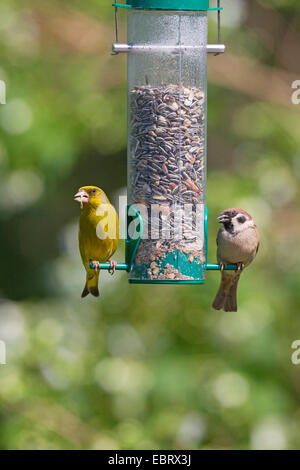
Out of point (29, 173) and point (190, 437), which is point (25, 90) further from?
point (190, 437)

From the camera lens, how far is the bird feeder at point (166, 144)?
5785 millimetres

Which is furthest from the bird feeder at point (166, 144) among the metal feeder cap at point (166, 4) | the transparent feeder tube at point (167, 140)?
the metal feeder cap at point (166, 4)

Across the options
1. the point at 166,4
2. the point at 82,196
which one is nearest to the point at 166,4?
the point at 166,4

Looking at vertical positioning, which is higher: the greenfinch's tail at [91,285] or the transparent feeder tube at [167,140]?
the transparent feeder tube at [167,140]

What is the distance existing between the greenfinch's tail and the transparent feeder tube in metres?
0.54

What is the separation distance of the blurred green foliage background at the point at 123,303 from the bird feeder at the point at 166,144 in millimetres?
2442

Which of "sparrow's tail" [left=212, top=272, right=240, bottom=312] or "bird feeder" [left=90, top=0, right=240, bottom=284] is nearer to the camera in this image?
"bird feeder" [left=90, top=0, right=240, bottom=284]

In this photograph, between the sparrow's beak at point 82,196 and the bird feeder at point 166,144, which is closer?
the bird feeder at point 166,144

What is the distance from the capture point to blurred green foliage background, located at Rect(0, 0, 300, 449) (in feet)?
28.2

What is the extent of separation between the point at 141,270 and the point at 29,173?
125 inches

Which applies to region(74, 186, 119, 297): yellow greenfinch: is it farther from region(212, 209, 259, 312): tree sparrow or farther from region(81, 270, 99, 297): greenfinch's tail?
region(212, 209, 259, 312): tree sparrow

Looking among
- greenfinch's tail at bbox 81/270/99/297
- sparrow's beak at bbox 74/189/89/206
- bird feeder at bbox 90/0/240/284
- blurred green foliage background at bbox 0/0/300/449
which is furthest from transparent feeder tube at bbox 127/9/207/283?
blurred green foliage background at bbox 0/0/300/449

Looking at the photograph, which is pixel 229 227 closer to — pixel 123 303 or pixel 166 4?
pixel 166 4

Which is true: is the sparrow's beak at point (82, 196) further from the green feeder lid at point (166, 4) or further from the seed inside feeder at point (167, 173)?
the green feeder lid at point (166, 4)
